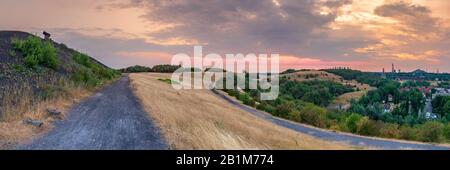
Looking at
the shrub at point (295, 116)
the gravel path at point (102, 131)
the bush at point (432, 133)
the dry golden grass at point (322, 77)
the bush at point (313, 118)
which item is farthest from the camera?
the dry golden grass at point (322, 77)

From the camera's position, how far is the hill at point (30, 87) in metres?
12.6

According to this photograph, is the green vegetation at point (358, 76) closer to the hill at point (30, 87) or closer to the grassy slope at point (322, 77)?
the grassy slope at point (322, 77)

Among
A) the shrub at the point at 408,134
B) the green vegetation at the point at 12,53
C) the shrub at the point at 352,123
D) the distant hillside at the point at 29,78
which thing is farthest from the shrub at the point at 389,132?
the green vegetation at the point at 12,53

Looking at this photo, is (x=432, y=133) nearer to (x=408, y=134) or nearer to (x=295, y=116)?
(x=408, y=134)

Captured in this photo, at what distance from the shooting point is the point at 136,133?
11.6 meters

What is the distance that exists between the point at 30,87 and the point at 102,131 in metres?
8.58

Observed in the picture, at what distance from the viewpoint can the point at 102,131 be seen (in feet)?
38.8

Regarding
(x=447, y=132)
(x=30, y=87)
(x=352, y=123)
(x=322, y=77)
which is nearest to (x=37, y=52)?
(x=30, y=87)

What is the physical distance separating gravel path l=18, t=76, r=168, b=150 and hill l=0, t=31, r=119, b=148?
2.29 feet

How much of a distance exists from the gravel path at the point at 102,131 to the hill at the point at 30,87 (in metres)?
0.70

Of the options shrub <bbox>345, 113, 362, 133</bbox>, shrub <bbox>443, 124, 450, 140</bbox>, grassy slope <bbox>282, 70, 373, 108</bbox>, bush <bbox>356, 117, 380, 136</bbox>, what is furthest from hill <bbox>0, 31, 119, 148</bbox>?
grassy slope <bbox>282, 70, 373, 108</bbox>

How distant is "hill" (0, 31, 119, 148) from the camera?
41.2ft
